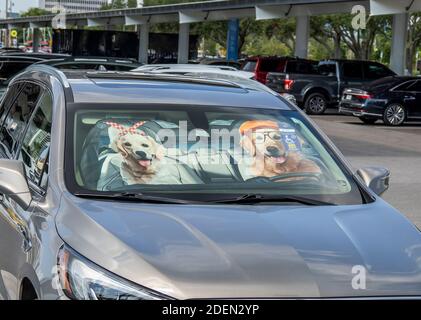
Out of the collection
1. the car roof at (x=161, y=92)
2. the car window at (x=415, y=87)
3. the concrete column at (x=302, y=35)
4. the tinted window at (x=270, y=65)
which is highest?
the concrete column at (x=302, y=35)

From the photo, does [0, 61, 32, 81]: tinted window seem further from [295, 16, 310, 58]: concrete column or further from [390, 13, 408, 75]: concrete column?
[295, 16, 310, 58]: concrete column

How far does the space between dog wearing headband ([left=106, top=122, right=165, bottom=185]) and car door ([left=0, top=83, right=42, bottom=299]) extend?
612 mm

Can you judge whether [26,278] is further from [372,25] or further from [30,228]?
[372,25]

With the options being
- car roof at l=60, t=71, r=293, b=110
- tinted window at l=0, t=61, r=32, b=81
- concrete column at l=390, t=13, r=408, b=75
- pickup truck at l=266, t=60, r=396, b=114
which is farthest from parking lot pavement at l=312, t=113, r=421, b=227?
tinted window at l=0, t=61, r=32, b=81

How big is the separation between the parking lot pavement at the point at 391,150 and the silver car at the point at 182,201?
15.0 feet

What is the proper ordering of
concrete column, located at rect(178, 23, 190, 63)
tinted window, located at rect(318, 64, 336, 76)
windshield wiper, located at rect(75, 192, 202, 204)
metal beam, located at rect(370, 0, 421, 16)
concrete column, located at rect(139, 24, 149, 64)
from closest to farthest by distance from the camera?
windshield wiper, located at rect(75, 192, 202, 204) → tinted window, located at rect(318, 64, 336, 76) → metal beam, located at rect(370, 0, 421, 16) → concrete column, located at rect(178, 23, 190, 63) → concrete column, located at rect(139, 24, 149, 64)

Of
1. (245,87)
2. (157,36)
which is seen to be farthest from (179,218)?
(157,36)

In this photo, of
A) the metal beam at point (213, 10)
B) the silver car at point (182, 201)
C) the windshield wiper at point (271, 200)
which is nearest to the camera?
the silver car at point (182, 201)

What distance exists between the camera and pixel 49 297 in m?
3.24

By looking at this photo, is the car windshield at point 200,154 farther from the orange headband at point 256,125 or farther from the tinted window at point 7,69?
the tinted window at point 7,69

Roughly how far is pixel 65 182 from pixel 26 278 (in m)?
0.53

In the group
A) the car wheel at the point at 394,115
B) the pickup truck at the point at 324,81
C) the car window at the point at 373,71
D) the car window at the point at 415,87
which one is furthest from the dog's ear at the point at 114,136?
the car window at the point at 373,71

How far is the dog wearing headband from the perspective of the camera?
418 centimetres

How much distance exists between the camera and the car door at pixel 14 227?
3.88 meters
